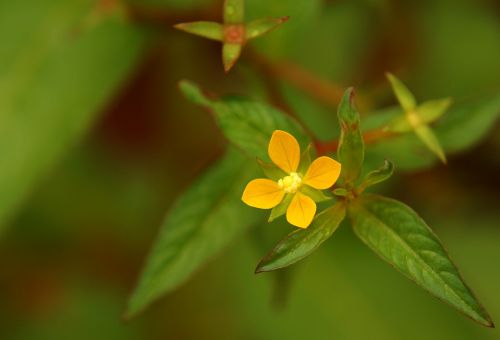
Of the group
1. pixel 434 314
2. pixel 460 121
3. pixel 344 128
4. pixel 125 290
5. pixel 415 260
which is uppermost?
pixel 344 128

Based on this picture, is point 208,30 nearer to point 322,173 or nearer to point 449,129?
point 322,173

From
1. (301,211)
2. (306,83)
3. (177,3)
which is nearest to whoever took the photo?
(301,211)

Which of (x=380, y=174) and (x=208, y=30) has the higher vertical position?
(x=208, y=30)

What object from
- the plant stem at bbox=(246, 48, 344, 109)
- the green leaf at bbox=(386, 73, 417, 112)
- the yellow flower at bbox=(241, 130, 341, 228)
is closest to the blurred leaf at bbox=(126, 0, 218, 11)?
the plant stem at bbox=(246, 48, 344, 109)

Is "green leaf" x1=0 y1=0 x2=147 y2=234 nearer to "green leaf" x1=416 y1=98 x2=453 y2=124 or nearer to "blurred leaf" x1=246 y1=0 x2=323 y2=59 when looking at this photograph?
"blurred leaf" x1=246 y1=0 x2=323 y2=59

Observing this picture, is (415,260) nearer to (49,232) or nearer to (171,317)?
(171,317)

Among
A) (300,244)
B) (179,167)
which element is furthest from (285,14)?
(179,167)

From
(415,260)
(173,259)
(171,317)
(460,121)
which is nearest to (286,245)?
(415,260)
